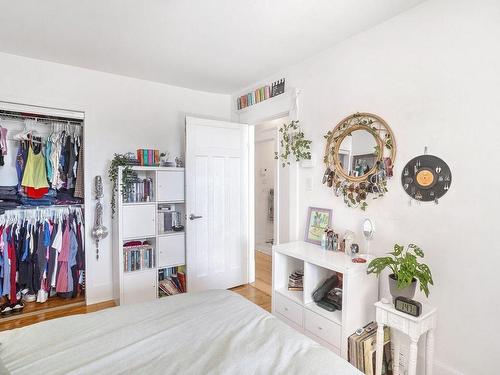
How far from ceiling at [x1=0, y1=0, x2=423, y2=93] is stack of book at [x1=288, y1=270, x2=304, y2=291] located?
201cm

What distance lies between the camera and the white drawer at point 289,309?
84.9 inches

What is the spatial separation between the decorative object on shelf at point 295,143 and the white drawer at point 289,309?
127 centimetres

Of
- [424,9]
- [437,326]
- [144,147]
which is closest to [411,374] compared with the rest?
[437,326]

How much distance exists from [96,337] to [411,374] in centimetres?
164

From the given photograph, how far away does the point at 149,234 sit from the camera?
2.96 m

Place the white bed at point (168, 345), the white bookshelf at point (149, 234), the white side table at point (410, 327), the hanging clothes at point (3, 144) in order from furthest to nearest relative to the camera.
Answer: the white bookshelf at point (149, 234)
the hanging clothes at point (3, 144)
the white side table at point (410, 327)
the white bed at point (168, 345)

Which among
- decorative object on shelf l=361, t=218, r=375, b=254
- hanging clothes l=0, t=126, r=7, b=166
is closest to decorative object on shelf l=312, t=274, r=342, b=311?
decorative object on shelf l=361, t=218, r=375, b=254

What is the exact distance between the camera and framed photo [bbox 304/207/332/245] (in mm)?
2458

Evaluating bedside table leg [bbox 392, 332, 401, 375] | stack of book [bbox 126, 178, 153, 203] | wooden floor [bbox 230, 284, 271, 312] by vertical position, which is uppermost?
stack of book [bbox 126, 178, 153, 203]

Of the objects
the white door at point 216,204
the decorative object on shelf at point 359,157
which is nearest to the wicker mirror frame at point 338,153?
the decorative object on shelf at point 359,157

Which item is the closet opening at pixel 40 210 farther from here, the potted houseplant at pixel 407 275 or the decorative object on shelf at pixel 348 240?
the potted houseplant at pixel 407 275

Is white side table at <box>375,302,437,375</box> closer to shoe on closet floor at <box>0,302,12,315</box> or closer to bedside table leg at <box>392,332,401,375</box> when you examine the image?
bedside table leg at <box>392,332,401,375</box>

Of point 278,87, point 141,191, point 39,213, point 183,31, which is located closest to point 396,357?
point 278,87

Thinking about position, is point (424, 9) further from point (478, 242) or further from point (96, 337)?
point (96, 337)
